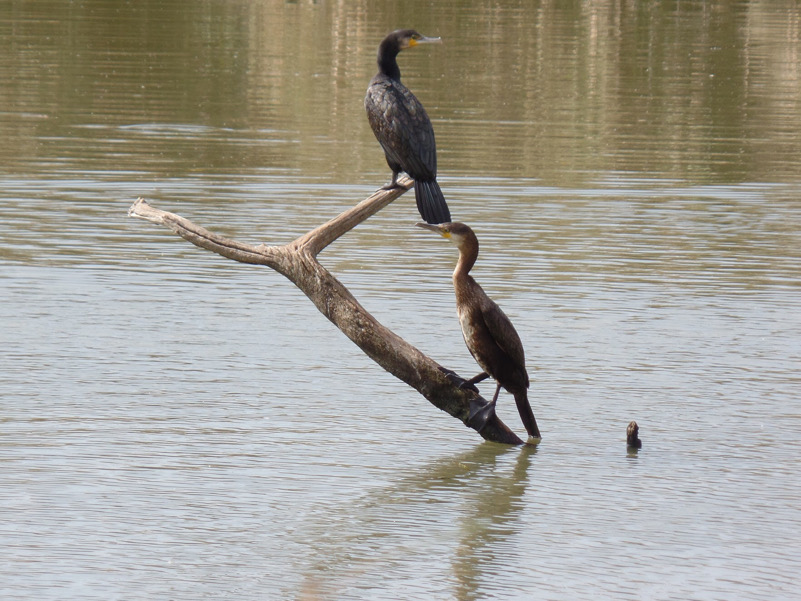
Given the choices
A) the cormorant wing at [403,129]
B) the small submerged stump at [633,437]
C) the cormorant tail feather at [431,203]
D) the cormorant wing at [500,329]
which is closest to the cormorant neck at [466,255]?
the cormorant wing at [500,329]

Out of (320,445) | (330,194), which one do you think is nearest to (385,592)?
(320,445)

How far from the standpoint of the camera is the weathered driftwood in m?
7.05

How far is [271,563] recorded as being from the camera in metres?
5.64

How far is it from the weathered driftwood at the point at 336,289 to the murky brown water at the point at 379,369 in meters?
0.39

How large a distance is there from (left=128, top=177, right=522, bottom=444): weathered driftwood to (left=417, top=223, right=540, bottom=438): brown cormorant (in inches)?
8.2

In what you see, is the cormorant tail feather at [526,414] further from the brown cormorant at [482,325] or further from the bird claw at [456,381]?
the bird claw at [456,381]

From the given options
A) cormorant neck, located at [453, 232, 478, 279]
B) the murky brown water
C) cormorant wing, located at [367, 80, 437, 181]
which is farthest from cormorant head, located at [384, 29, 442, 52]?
the murky brown water

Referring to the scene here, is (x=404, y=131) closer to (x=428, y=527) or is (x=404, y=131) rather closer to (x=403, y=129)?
(x=403, y=129)

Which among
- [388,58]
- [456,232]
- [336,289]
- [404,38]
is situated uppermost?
[404,38]

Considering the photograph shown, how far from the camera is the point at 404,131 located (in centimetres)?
802

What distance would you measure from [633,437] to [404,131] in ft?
7.06

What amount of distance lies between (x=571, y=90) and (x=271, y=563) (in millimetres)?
19039

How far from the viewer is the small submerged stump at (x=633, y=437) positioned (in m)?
7.12

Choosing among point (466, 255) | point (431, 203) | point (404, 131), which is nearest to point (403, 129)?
point (404, 131)
